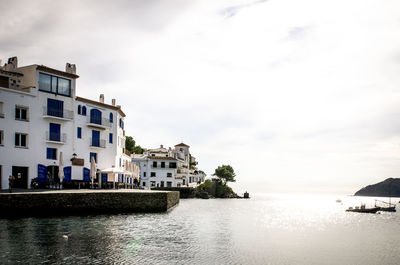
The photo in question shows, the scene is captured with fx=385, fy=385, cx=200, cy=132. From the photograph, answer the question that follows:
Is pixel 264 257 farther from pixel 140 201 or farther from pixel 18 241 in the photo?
pixel 140 201

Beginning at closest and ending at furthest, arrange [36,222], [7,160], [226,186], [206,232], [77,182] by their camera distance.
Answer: [36,222] < [206,232] < [7,160] < [77,182] < [226,186]

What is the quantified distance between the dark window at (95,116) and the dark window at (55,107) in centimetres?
519

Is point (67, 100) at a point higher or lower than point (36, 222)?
higher

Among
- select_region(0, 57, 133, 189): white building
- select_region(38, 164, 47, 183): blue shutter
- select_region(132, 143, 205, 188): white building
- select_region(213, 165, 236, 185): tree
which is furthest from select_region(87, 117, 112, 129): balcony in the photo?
select_region(213, 165, 236, 185): tree

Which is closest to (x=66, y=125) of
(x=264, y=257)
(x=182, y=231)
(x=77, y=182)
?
(x=77, y=182)

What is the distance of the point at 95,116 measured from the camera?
50.8 meters

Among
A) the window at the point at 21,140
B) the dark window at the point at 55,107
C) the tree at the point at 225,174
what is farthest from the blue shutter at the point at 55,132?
the tree at the point at 225,174

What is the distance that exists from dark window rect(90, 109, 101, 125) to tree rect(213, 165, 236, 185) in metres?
92.9

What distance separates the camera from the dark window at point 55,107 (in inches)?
1731

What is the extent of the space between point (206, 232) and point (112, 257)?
12.7 metres

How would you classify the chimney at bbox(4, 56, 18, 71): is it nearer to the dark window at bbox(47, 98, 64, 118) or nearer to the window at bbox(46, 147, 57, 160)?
the dark window at bbox(47, 98, 64, 118)

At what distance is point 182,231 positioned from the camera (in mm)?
29375

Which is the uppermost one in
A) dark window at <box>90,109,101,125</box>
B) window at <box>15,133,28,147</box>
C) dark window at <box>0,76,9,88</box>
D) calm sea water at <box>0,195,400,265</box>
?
dark window at <box>0,76,9,88</box>

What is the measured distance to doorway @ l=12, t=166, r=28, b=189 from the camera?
4003 centimetres
